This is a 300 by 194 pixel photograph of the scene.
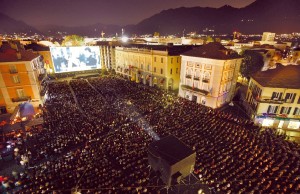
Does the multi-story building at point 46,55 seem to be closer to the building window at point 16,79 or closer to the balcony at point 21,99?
the building window at point 16,79

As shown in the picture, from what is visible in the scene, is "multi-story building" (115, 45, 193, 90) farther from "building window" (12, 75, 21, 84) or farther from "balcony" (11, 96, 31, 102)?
"building window" (12, 75, 21, 84)

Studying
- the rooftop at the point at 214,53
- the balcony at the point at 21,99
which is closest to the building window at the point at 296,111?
the rooftop at the point at 214,53

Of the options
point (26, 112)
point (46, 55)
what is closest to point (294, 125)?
point (26, 112)

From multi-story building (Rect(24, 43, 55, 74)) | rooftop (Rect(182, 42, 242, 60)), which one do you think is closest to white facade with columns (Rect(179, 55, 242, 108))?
rooftop (Rect(182, 42, 242, 60))

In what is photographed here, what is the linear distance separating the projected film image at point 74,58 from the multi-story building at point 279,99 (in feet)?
167

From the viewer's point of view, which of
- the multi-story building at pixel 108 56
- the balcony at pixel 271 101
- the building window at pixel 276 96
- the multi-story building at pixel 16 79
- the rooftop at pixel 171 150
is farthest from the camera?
the multi-story building at pixel 108 56

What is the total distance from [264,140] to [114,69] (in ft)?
194

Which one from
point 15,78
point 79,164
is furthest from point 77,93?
point 79,164

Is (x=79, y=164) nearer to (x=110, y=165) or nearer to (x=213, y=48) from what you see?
(x=110, y=165)

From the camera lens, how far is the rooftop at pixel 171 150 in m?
14.1

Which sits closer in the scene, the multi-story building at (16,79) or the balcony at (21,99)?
the multi-story building at (16,79)

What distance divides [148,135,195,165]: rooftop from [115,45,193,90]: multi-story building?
103 feet

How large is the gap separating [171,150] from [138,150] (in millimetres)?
6748

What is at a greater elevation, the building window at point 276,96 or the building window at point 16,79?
the building window at point 16,79
